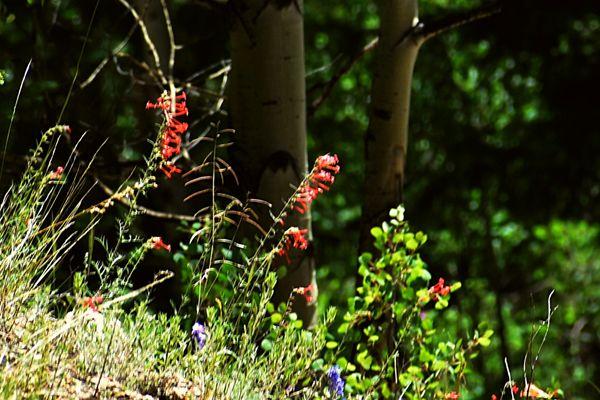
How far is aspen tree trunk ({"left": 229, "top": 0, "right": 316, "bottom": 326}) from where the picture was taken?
138 inches

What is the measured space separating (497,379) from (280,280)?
21.5ft

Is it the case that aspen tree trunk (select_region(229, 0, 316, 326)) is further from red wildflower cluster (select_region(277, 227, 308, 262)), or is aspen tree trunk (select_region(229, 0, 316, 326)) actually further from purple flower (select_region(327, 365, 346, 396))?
purple flower (select_region(327, 365, 346, 396))

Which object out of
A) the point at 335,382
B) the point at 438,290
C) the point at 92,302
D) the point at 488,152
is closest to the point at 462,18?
the point at 438,290

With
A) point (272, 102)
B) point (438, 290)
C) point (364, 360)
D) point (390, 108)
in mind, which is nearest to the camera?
point (364, 360)

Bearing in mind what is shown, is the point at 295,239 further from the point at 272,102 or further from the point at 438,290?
the point at 272,102

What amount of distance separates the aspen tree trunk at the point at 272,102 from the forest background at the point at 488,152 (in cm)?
363

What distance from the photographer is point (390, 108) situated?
3.74 m

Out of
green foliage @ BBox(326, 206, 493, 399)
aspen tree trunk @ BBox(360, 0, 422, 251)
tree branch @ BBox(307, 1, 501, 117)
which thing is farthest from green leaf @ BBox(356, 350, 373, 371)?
tree branch @ BBox(307, 1, 501, 117)

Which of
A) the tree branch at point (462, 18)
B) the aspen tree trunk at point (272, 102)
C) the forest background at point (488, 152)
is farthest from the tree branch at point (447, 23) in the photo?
the forest background at point (488, 152)

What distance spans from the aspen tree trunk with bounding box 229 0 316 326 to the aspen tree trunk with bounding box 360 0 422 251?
1.16 feet

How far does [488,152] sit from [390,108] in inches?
219

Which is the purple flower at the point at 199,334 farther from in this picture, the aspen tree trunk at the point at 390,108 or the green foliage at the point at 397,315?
the aspen tree trunk at the point at 390,108

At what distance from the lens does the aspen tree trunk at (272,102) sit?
3.51m

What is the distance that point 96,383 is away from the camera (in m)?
2.42
